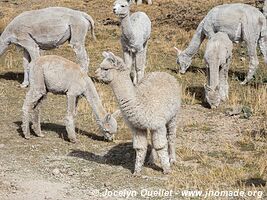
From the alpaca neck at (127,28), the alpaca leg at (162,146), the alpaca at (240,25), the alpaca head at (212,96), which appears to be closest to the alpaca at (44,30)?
the alpaca neck at (127,28)

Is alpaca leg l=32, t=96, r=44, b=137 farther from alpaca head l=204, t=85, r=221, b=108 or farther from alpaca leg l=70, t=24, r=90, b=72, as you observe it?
alpaca head l=204, t=85, r=221, b=108

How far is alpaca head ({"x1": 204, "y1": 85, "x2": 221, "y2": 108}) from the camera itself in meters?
12.7

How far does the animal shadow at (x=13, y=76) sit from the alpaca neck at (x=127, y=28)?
311 cm

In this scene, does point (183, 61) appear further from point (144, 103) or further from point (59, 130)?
point (144, 103)

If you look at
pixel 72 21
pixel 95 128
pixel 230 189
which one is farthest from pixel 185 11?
pixel 230 189

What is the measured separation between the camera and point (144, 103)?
847cm

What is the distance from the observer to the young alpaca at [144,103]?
8.34 metres

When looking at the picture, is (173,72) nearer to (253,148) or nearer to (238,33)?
(238,33)

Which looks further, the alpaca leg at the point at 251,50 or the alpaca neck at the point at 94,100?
the alpaca leg at the point at 251,50

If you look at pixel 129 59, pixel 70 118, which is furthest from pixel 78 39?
pixel 70 118

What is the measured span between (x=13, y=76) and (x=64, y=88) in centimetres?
529

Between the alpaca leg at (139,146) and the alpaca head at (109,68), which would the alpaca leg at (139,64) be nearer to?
the alpaca leg at (139,146)

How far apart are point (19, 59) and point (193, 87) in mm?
5298

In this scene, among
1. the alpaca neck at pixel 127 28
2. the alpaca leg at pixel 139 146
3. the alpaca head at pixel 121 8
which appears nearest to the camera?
the alpaca leg at pixel 139 146
